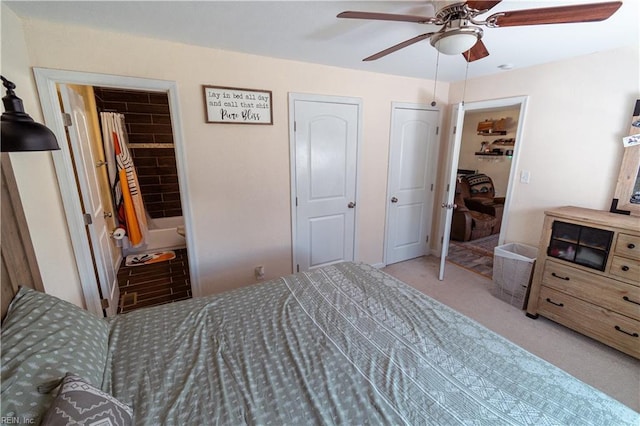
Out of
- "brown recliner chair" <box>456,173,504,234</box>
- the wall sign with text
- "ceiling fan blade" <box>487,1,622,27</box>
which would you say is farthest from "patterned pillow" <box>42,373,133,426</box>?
"brown recliner chair" <box>456,173,504,234</box>

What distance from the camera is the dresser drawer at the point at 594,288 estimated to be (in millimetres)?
1940

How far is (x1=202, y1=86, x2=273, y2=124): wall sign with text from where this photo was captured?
2211 mm

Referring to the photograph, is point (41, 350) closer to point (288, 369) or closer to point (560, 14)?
point (288, 369)

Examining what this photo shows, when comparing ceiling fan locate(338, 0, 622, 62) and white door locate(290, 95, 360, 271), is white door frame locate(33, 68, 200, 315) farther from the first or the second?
ceiling fan locate(338, 0, 622, 62)

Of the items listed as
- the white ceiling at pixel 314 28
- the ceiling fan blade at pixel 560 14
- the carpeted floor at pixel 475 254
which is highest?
the white ceiling at pixel 314 28

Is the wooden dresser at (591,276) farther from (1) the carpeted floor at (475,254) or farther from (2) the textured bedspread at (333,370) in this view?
(2) the textured bedspread at (333,370)

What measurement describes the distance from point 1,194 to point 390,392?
187 cm

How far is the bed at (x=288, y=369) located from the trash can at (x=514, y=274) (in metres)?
1.57

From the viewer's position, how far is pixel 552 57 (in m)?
2.39

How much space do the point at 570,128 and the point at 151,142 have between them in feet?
16.9

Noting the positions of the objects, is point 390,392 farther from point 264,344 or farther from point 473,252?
point 473,252

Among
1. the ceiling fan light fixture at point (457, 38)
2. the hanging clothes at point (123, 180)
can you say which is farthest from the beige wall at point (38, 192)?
the ceiling fan light fixture at point (457, 38)

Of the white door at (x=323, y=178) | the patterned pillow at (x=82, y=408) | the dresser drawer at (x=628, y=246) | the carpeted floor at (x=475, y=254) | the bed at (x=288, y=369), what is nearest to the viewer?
the patterned pillow at (x=82, y=408)

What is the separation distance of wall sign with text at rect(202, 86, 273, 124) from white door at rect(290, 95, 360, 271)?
28 centimetres
